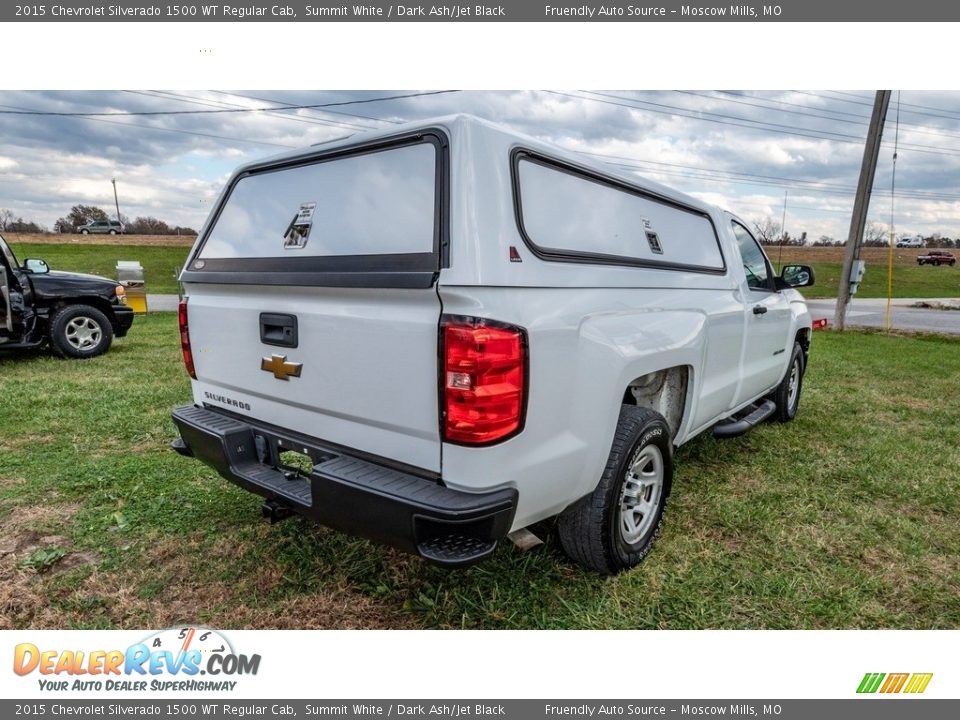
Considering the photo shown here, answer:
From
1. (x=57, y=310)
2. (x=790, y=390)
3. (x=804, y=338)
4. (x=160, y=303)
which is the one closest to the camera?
(x=790, y=390)

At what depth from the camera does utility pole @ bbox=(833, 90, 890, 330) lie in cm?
1293

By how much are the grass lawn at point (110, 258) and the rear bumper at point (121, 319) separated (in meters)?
16.0

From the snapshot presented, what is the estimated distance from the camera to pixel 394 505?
80.4 inches

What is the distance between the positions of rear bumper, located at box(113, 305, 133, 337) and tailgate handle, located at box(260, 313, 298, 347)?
280 inches

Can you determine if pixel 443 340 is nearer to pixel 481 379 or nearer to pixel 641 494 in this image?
pixel 481 379

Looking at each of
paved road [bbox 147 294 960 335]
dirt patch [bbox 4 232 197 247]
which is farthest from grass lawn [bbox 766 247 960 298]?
dirt patch [bbox 4 232 197 247]

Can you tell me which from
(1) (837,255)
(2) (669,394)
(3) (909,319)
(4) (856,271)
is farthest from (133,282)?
(1) (837,255)

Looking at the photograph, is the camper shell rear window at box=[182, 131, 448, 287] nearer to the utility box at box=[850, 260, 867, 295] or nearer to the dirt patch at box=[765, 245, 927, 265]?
the utility box at box=[850, 260, 867, 295]

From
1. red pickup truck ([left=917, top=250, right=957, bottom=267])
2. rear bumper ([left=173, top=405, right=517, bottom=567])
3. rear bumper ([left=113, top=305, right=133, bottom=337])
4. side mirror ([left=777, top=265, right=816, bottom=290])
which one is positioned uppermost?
side mirror ([left=777, top=265, right=816, bottom=290])

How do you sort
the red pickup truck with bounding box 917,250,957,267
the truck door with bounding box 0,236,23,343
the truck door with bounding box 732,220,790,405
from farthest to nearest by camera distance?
the red pickup truck with bounding box 917,250,957,267 < the truck door with bounding box 0,236,23,343 < the truck door with bounding box 732,220,790,405

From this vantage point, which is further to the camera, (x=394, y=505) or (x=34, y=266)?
(x=34, y=266)

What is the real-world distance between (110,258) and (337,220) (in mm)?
36168

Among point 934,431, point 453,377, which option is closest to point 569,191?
point 453,377

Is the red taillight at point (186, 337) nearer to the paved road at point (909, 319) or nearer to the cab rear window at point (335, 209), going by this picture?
the cab rear window at point (335, 209)
